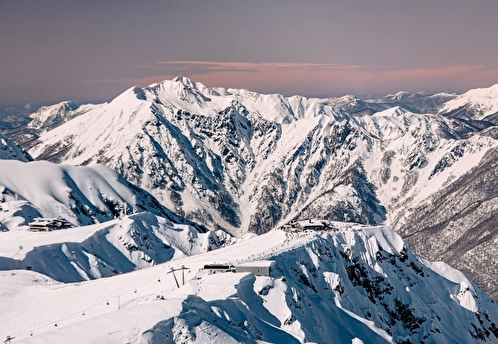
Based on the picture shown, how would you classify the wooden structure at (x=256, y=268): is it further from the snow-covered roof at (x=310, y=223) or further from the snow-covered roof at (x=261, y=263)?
the snow-covered roof at (x=310, y=223)

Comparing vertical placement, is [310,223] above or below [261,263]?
below

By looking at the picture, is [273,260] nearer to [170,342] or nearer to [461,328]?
[170,342]

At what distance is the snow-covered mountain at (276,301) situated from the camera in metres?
81.1

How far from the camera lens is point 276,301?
375 ft

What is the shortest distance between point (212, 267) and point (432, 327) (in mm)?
69718

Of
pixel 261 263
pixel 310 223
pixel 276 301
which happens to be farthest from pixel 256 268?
pixel 310 223

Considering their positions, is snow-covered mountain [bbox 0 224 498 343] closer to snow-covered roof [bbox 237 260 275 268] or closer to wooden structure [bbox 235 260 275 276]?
snow-covered roof [bbox 237 260 275 268]

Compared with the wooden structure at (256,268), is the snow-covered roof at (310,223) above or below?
below

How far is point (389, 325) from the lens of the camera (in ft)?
505

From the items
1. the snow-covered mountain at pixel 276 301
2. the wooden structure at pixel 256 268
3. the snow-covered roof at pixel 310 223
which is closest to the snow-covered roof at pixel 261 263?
the wooden structure at pixel 256 268

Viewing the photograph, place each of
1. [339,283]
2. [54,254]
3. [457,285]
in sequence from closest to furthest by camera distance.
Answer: [339,283] → [54,254] → [457,285]

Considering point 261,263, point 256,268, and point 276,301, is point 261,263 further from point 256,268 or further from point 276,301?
point 276,301

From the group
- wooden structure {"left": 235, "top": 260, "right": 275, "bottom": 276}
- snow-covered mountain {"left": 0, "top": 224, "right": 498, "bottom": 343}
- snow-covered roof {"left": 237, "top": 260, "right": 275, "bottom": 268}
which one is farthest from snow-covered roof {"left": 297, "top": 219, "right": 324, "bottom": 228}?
wooden structure {"left": 235, "top": 260, "right": 275, "bottom": 276}

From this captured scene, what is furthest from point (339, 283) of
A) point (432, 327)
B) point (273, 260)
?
point (432, 327)
